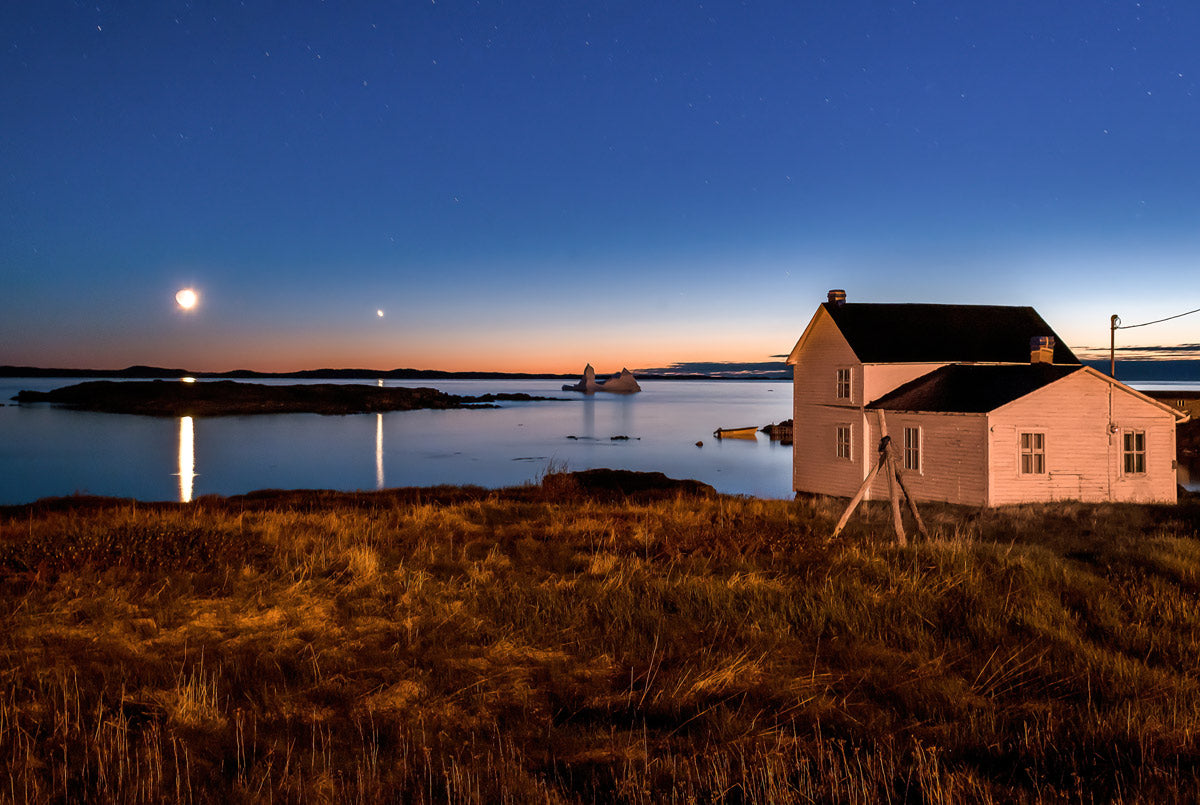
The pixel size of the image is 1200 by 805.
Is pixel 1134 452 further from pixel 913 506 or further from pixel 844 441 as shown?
pixel 913 506

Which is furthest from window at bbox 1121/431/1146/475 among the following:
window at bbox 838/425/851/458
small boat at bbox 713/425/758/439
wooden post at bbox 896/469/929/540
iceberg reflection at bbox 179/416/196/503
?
small boat at bbox 713/425/758/439

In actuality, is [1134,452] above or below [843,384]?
below

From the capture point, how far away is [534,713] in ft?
17.9

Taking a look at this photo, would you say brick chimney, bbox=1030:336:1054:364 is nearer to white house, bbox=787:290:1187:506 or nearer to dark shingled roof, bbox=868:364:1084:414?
white house, bbox=787:290:1187:506

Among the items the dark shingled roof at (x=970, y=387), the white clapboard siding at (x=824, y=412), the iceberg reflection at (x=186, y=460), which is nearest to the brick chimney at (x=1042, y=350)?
the dark shingled roof at (x=970, y=387)

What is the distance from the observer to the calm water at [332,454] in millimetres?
46000

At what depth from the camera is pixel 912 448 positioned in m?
25.3

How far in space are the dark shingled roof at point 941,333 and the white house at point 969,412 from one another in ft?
0.18

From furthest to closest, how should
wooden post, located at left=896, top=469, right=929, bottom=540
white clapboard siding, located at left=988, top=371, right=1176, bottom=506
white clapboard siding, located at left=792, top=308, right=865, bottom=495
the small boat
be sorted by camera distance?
the small boat < white clapboard siding, located at left=792, top=308, right=865, bottom=495 < white clapboard siding, located at left=988, top=371, right=1176, bottom=506 < wooden post, located at left=896, top=469, right=929, bottom=540

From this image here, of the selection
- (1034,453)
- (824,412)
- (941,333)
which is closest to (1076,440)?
(1034,453)

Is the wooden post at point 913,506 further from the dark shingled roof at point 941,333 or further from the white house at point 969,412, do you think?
the dark shingled roof at point 941,333

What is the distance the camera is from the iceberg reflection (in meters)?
43.5

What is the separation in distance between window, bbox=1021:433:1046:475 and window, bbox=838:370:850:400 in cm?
625

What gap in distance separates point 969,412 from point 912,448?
2694mm
